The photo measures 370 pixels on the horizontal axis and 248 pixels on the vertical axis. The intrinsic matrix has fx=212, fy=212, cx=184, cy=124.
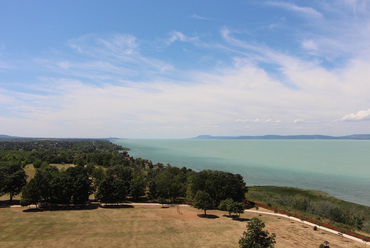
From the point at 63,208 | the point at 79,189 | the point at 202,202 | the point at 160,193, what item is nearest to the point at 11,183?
the point at 63,208

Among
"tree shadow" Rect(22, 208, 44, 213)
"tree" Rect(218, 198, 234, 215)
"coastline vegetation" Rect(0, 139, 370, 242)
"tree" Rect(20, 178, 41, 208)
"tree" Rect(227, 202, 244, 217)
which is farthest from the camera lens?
"tree" Rect(218, 198, 234, 215)

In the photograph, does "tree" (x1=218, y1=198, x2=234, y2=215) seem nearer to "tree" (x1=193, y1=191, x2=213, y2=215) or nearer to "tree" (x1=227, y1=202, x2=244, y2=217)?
"tree" (x1=227, y1=202, x2=244, y2=217)

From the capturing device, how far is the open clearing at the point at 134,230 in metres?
33.3

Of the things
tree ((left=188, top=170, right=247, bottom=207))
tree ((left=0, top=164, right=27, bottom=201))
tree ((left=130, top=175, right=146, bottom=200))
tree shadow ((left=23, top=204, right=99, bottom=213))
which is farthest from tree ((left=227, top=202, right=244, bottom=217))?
tree ((left=0, top=164, right=27, bottom=201))

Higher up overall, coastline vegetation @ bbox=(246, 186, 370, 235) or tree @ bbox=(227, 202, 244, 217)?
tree @ bbox=(227, 202, 244, 217)

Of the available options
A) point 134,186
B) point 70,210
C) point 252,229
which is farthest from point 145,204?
point 252,229

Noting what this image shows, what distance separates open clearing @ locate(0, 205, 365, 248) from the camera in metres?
33.3

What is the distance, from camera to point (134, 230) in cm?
3866

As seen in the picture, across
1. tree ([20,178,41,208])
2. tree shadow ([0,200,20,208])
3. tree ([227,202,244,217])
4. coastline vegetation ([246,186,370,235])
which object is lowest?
coastline vegetation ([246,186,370,235])

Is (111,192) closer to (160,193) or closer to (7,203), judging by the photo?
(160,193)

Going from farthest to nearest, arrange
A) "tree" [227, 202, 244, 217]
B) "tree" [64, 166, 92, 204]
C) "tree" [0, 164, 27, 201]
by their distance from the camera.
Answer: "tree" [64, 166, 92, 204] < "tree" [0, 164, 27, 201] < "tree" [227, 202, 244, 217]

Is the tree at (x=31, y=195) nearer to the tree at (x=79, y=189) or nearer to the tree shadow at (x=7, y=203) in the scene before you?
the tree shadow at (x=7, y=203)

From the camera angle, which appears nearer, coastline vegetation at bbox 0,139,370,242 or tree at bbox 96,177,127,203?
coastline vegetation at bbox 0,139,370,242

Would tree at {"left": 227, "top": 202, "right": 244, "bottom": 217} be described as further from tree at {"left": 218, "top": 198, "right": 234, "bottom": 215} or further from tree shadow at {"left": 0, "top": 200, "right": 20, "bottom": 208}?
tree shadow at {"left": 0, "top": 200, "right": 20, "bottom": 208}
